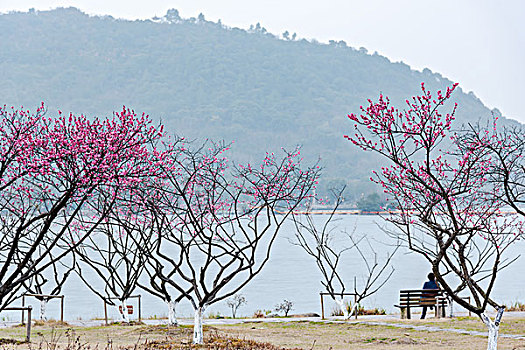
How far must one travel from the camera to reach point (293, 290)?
40.8m

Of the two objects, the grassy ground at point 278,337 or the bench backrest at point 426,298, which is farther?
the bench backrest at point 426,298

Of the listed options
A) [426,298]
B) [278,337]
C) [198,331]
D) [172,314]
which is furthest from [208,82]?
[198,331]

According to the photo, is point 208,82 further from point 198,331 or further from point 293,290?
point 198,331

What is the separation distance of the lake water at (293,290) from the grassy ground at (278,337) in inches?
292

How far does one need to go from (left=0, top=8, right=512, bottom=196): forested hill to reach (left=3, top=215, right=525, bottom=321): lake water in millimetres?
54298

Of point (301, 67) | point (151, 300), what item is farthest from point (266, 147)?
point (151, 300)

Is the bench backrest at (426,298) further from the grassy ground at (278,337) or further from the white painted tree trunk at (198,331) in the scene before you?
the white painted tree trunk at (198,331)

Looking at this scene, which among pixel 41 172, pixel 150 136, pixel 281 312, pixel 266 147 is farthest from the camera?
pixel 266 147

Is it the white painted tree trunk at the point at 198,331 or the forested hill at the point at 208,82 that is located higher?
the forested hill at the point at 208,82

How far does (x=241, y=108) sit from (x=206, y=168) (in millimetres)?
134550

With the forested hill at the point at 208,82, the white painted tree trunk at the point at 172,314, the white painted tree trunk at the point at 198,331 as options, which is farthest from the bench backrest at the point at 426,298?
the forested hill at the point at 208,82

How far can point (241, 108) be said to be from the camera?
147500 mm

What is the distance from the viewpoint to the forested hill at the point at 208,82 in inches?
5507

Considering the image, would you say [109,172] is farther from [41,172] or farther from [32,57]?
[32,57]
